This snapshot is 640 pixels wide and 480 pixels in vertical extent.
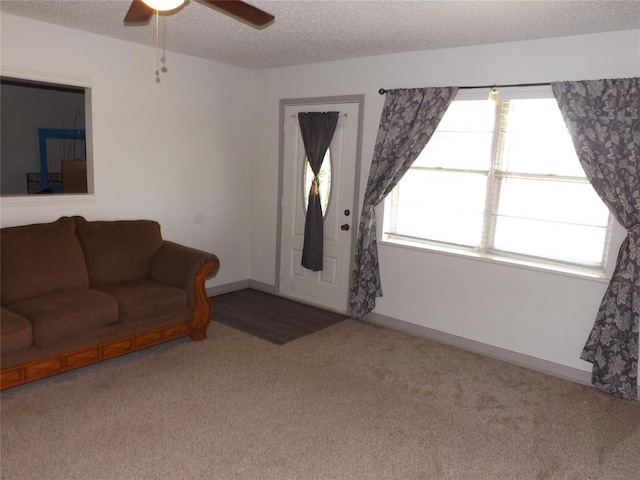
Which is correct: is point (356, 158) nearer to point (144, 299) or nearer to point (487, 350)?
point (487, 350)

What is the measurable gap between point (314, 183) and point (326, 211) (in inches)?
12.1

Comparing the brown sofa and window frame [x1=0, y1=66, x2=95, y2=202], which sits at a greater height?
window frame [x1=0, y1=66, x2=95, y2=202]

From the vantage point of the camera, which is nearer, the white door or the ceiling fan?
the ceiling fan

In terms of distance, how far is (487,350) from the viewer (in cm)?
412

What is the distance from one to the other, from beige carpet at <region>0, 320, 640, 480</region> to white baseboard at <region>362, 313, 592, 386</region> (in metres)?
0.10

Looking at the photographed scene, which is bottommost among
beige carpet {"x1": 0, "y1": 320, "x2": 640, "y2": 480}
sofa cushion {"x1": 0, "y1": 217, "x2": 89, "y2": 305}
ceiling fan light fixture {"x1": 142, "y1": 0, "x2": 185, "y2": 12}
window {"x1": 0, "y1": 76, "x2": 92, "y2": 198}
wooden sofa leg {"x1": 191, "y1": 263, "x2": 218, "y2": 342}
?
beige carpet {"x1": 0, "y1": 320, "x2": 640, "y2": 480}

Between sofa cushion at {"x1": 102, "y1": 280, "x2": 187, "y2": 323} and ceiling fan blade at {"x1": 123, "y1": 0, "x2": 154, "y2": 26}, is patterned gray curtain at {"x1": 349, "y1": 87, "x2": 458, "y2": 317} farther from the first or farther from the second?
ceiling fan blade at {"x1": 123, "y1": 0, "x2": 154, "y2": 26}

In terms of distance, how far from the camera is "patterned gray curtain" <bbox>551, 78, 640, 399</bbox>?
3.32 metres

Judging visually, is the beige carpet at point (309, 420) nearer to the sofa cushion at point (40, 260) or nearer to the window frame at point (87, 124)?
the sofa cushion at point (40, 260)

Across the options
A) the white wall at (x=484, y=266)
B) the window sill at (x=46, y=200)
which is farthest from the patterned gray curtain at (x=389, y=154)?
the window sill at (x=46, y=200)

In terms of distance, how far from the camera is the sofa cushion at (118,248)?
3973 mm

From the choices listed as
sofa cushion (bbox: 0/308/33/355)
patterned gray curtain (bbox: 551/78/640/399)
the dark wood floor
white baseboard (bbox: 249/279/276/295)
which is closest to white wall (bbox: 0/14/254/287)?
white baseboard (bbox: 249/279/276/295)

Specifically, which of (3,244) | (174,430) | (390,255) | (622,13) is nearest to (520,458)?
(174,430)

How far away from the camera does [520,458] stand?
2.72 meters
